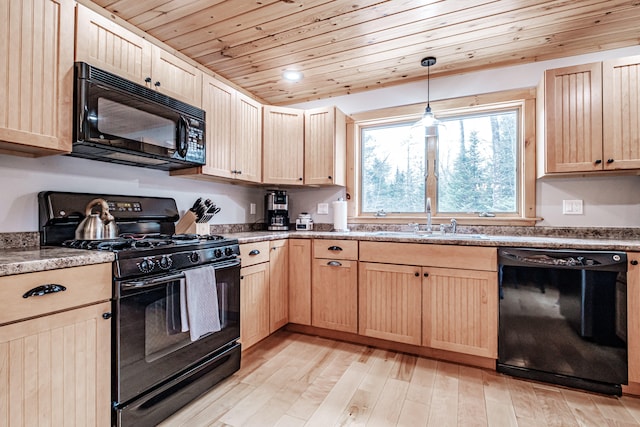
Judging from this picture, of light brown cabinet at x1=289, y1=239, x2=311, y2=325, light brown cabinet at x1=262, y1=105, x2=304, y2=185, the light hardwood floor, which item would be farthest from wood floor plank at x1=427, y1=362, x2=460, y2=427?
light brown cabinet at x1=262, y1=105, x2=304, y2=185

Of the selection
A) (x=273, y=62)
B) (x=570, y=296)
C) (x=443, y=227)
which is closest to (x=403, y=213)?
(x=443, y=227)

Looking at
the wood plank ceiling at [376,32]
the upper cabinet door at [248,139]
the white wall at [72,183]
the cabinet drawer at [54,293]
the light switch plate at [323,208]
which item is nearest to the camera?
the cabinet drawer at [54,293]

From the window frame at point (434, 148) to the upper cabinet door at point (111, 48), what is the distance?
6.41ft

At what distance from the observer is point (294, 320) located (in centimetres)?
272

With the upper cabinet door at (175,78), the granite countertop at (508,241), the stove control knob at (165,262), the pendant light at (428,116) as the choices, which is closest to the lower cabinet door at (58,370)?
the stove control knob at (165,262)

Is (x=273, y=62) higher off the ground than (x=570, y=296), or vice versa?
(x=273, y=62)

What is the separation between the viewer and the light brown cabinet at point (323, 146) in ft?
9.73

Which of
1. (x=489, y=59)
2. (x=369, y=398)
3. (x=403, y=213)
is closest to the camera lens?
(x=369, y=398)

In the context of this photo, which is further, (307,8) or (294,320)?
(294,320)

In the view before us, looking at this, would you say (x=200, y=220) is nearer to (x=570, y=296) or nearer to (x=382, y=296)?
(x=382, y=296)

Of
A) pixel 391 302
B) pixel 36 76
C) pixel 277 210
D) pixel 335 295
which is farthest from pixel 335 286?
pixel 36 76

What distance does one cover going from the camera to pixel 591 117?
212 cm

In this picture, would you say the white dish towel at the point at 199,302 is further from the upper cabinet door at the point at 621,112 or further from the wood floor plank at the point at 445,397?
the upper cabinet door at the point at 621,112

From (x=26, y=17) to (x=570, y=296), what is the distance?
3.23 metres
